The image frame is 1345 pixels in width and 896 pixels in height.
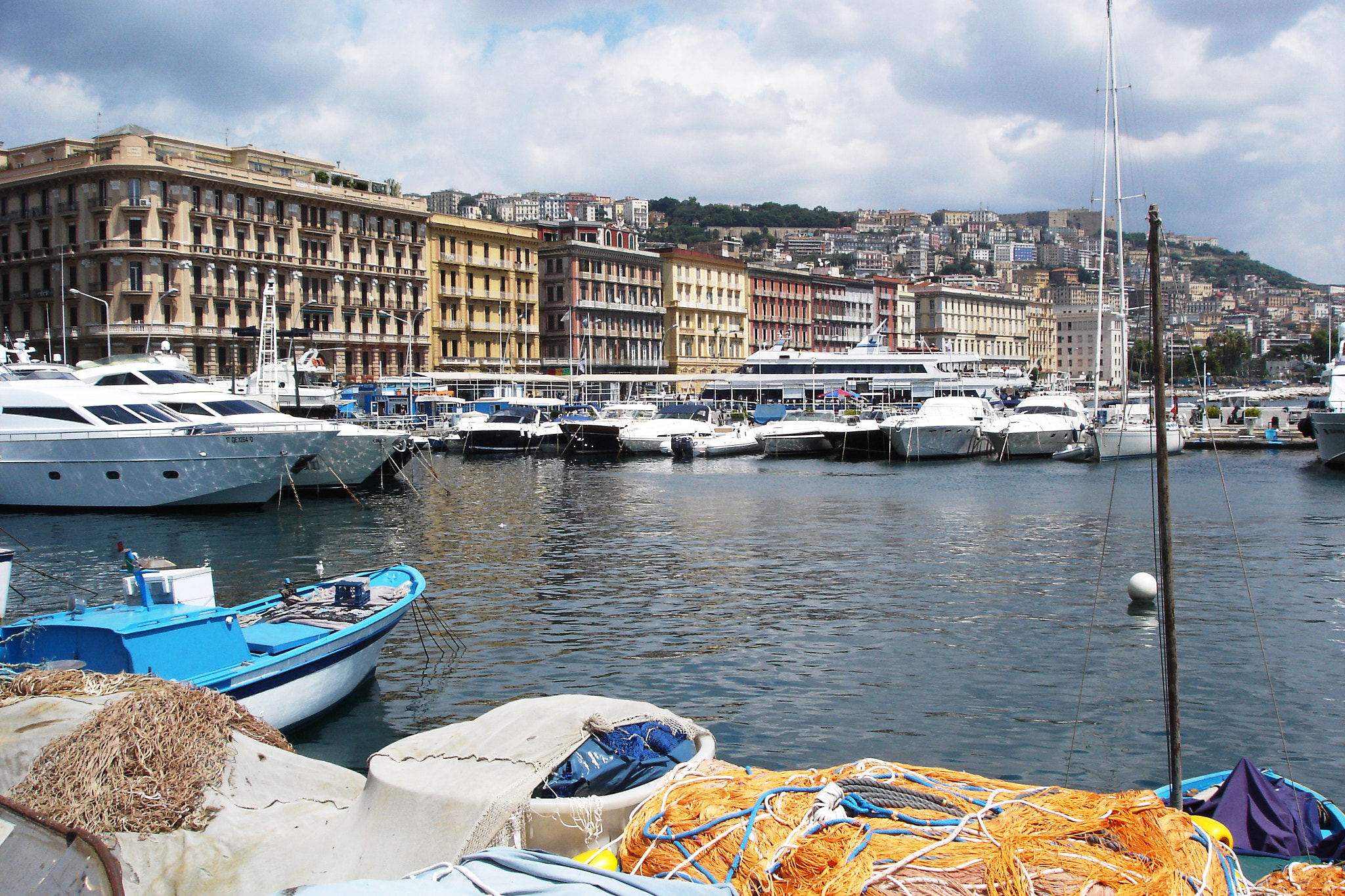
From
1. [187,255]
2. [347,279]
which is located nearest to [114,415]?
[187,255]

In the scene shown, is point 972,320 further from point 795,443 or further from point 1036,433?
point 1036,433

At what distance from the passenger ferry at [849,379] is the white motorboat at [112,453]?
53911mm

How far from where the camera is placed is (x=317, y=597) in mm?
13844

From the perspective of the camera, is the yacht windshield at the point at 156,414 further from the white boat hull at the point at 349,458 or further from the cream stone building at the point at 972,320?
the cream stone building at the point at 972,320

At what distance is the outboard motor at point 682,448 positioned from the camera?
5391 centimetres

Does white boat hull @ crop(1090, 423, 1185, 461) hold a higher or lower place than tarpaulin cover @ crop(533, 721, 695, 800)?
higher

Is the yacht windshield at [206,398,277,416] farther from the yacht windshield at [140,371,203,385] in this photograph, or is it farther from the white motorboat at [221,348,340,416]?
the white motorboat at [221,348,340,416]

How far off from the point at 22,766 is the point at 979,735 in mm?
9021

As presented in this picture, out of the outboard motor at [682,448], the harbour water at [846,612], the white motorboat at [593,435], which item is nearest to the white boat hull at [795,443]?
the outboard motor at [682,448]

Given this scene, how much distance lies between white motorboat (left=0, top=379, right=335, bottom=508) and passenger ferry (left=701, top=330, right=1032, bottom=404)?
5391 centimetres

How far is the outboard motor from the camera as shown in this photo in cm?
5391

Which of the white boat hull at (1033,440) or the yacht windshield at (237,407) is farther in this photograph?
the white boat hull at (1033,440)

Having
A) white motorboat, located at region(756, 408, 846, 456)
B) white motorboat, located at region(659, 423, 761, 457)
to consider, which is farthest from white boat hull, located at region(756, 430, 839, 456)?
white motorboat, located at region(659, 423, 761, 457)

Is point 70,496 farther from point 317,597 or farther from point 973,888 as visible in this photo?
point 973,888
